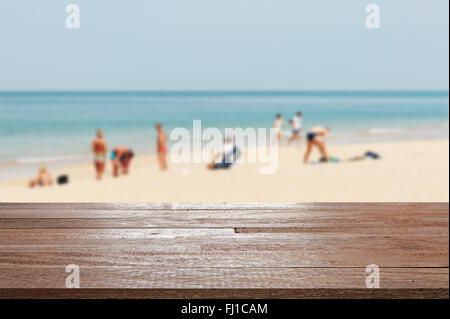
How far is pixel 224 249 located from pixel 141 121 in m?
22.6

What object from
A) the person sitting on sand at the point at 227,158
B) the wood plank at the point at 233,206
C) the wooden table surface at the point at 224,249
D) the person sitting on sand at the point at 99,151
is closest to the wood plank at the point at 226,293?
the wooden table surface at the point at 224,249

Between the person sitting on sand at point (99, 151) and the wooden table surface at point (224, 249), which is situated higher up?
the person sitting on sand at point (99, 151)

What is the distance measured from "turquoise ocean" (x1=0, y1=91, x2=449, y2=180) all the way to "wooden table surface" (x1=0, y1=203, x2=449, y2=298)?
11.1m

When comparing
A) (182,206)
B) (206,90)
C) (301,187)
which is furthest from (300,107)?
(182,206)

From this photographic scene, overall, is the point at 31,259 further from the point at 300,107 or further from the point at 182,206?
the point at 300,107

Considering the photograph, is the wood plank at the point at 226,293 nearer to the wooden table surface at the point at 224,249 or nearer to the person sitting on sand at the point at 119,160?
the wooden table surface at the point at 224,249

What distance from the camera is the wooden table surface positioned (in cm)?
114

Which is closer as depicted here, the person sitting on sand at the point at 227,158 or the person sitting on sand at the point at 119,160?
the person sitting on sand at the point at 227,158

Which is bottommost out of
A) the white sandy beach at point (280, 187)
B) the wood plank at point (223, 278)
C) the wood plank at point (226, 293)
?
the wood plank at point (226, 293)

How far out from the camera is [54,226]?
5.72 ft

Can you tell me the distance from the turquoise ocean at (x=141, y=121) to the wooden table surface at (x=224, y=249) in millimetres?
11122

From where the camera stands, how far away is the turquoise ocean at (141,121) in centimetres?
1672

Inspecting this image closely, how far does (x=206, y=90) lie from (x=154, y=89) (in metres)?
4.68

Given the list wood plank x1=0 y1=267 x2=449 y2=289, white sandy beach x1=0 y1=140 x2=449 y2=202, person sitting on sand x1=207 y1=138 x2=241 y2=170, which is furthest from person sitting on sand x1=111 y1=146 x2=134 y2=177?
wood plank x1=0 y1=267 x2=449 y2=289
